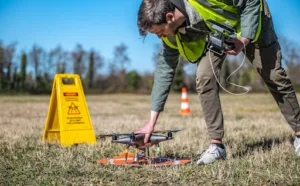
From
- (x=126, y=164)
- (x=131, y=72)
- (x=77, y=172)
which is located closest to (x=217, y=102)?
(x=126, y=164)

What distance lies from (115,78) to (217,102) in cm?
5016

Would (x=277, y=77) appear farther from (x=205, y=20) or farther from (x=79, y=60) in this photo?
(x=79, y=60)

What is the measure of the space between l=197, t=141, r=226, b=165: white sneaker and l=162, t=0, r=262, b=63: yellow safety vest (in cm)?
91

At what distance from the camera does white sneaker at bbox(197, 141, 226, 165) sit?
3.62 m

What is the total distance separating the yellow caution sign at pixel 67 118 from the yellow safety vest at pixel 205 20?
2.17 metres

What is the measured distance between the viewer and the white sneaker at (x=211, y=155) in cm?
362

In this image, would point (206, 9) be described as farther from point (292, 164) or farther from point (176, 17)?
point (292, 164)

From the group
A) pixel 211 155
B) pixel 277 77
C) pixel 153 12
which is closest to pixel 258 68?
pixel 277 77

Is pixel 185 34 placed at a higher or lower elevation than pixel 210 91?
higher

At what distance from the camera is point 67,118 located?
17.7ft

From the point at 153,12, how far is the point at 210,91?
Result: 1095mm

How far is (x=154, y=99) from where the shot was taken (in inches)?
157

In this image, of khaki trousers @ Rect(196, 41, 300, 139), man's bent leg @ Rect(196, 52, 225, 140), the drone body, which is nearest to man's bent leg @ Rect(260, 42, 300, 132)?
khaki trousers @ Rect(196, 41, 300, 139)

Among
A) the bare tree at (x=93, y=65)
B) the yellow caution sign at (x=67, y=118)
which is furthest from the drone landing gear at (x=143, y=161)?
the bare tree at (x=93, y=65)
